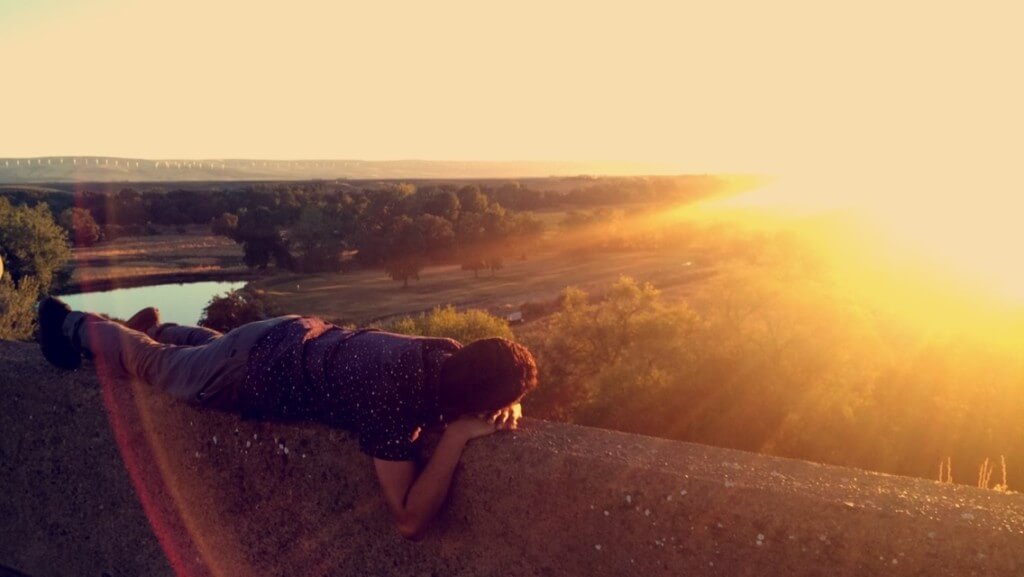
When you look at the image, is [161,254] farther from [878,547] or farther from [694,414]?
[878,547]

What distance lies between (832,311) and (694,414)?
332 cm

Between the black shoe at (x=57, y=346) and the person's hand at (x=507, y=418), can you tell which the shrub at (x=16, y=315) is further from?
the person's hand at (x=507, y=418)

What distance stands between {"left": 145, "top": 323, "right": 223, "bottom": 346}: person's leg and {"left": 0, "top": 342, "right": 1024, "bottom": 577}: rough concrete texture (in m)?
0.49

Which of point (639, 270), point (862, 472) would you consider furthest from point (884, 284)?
point (639, 270)

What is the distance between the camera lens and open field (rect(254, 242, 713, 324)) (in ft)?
121

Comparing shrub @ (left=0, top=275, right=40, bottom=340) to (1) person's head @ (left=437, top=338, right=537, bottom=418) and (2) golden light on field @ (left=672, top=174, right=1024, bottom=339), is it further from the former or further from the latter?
(2) golden light on field @ (left=672, top=174, right=1024, bottom=339)

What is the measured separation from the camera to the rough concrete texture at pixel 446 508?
2287 millimetres

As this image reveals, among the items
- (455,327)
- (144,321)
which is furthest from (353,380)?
(455,327)

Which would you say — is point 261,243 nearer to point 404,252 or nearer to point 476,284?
point 404,252

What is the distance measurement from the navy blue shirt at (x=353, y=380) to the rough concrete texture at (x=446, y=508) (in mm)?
122

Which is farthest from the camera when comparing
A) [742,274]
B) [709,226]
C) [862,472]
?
[709,226]

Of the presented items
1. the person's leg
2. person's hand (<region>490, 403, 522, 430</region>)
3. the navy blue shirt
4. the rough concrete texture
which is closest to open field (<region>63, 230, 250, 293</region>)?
the person's leg

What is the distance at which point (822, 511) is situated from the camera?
2301 mm

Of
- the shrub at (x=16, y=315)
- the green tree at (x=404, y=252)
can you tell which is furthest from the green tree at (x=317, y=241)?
the shrub at (x=16, y=315)
